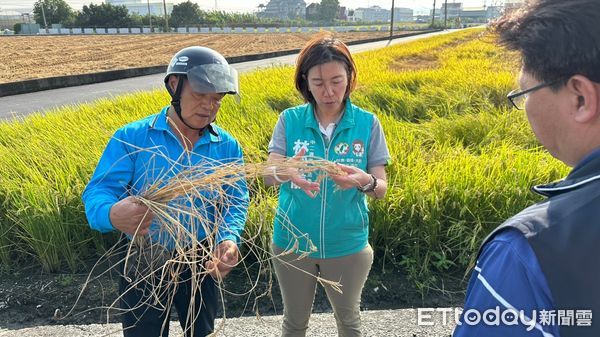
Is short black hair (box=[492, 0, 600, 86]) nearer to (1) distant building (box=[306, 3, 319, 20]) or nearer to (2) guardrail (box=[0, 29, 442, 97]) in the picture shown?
(2) guardrail (box=[0, 29, 442, 97])

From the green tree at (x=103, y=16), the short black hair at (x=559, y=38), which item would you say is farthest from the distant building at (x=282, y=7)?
the short black hair at (x=559, y=38)

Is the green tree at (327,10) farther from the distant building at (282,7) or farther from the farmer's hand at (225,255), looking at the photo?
the farmer's hand at (225,255)

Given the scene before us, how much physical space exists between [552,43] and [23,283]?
3026 millimetres

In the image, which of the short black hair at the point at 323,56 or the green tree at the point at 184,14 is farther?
the green tree at the point at 184,14

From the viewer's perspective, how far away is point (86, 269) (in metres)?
2.85

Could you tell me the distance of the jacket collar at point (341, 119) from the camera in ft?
5.92

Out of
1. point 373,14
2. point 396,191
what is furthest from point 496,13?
point 373,14

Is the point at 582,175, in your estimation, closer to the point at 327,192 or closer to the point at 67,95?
the point at 327,192

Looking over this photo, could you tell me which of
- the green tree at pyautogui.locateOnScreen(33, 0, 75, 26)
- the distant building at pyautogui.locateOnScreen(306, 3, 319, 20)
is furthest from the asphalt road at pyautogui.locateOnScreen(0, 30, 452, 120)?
the distant building at pyautogui.locateOnScreen(306, 3, 319, 20)

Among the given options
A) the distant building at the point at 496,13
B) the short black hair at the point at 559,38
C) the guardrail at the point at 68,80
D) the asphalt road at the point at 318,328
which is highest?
the distant building at the point at 496,13

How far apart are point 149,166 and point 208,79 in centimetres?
39

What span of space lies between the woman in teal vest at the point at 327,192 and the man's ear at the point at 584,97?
1004 millimetres

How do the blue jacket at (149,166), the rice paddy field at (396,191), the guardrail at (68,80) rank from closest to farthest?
the blue jacket at (149,166), the rice paddy field at (396,191), the guardrail at (68,80)

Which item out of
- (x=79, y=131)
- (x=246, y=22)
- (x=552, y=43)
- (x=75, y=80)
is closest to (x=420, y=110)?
(x=79, y=131)
